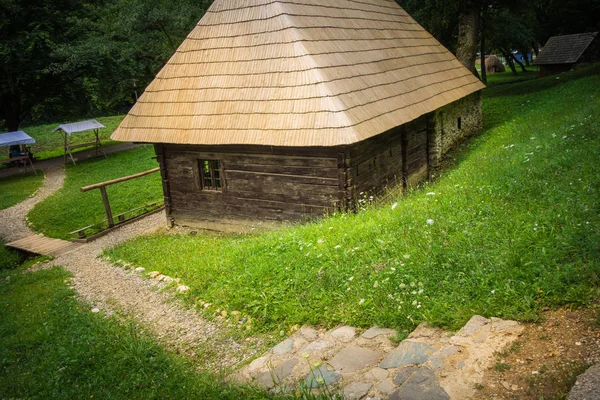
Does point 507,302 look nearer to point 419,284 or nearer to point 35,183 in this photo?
point 419,284

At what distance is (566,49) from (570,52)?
0.53 meters

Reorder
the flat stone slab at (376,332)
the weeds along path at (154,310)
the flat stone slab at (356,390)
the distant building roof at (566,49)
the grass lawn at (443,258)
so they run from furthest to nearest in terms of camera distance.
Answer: the distant building roof at (566,49), the weeds along path at (154,310), the flat stone slab at (376,332), the grass lawn at (443,258), the flat stone slab at (356,390)

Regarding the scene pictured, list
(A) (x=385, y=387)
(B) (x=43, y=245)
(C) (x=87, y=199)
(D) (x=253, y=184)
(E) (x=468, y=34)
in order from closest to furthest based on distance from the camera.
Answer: (A) (x=385, y=387) → (D) (x=253, y=184) → (B) (x=43, y=245) → (C) (x=87, y=199) → (E) (x=468, y=34)

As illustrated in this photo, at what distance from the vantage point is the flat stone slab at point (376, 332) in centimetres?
430

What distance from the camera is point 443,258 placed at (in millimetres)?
4895

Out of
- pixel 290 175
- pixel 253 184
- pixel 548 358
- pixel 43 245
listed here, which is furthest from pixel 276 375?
pixel 43 245

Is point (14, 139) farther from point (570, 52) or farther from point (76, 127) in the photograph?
point (570, 52)

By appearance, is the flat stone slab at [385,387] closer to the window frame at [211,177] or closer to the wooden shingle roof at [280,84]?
the wooden shingle roof at [280,84]

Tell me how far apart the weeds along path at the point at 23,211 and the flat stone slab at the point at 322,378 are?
12818mm

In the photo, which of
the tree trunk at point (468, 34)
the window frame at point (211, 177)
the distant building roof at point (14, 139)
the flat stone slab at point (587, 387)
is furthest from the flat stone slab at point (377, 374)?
the distant building roof at point (14, 139)

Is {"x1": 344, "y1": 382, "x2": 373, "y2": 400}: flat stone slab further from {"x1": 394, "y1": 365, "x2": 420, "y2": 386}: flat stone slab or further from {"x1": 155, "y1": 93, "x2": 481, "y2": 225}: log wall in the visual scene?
{"x1": 155, "y1": 93, "x2": 481, "y2": 225}: log wall

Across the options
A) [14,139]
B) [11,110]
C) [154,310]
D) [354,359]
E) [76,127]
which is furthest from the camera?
[11,110]

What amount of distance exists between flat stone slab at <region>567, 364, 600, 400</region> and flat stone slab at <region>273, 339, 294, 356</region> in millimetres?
2582

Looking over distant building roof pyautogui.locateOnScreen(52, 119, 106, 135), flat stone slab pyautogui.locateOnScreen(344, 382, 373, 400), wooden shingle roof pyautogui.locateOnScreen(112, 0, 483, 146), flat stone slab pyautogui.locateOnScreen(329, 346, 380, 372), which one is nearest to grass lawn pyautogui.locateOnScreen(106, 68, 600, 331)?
flat stone slab pyautogui.locateOnScreen(329, 346, 380, 372)
